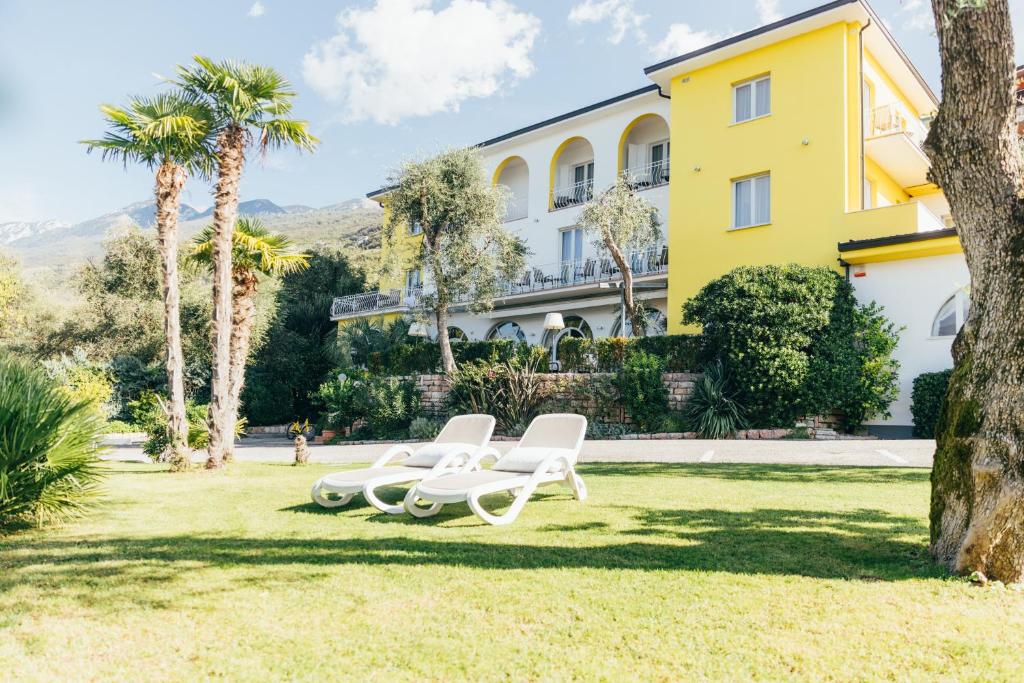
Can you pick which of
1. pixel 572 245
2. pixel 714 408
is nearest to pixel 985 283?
pixel 714 408

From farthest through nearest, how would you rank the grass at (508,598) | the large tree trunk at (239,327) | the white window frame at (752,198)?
1. the white window frame at (752,198)
2. the large tree trunk at (239,327)
3. the grass at (508,598)

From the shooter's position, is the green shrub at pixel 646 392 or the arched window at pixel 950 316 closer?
the arched window at pixel 950 316

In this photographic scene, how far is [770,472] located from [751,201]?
12.5 metres

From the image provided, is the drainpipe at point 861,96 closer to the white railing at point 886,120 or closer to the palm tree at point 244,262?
the white railing at point 886,120

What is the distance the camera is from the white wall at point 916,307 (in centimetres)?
1638

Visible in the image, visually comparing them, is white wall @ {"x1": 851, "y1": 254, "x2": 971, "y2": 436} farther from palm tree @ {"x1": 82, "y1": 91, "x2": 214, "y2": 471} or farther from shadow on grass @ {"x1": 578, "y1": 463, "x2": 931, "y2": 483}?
palm tree @ {"x1": 82, "y1": 91, "x2": 214, "y2": 471}

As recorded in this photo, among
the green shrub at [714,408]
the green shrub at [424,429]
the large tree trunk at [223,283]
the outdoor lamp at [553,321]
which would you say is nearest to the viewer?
the large tree trunk at [223,283]

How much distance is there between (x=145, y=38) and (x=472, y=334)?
83.2 ft

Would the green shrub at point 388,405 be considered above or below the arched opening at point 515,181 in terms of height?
below

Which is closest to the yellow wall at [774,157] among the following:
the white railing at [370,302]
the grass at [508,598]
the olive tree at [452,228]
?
the olive tree at [452,228]

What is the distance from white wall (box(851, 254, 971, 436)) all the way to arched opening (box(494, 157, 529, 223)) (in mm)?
15124

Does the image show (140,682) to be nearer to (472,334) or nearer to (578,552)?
(578,552)

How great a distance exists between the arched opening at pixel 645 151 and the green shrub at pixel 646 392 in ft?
31.2

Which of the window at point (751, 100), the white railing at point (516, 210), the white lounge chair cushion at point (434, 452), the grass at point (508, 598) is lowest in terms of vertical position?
the grass at point (508, 598)
